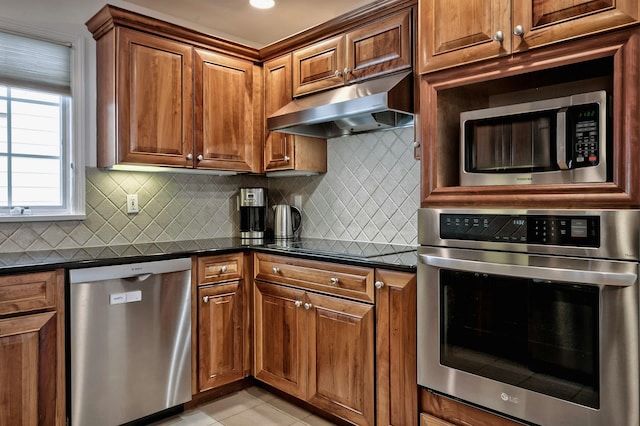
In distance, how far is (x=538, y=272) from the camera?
1.54 meters

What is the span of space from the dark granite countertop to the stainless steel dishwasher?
0.17ft

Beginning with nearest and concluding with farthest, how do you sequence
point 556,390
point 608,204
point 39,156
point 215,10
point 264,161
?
point 608,204, point 556,390, point 39,156, point 215,10, point 264,161

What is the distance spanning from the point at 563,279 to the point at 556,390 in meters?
0.40

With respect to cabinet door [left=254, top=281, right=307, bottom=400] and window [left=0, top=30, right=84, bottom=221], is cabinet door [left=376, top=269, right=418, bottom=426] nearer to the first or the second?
cabinet door [left=254, top=281, right=307, bottom=400]

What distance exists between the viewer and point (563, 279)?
149cm

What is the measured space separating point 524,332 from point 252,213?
2120 millimetres

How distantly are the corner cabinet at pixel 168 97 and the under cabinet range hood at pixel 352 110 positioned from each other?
0.39 meters

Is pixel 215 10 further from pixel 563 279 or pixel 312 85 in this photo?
pixel 563 279

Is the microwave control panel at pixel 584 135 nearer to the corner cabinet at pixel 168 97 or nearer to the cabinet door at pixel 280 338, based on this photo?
the cabinet door at pixel 280 338

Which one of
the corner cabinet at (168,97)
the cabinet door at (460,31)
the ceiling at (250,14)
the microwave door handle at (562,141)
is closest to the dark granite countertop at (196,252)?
the corner cabinet at (168,97)

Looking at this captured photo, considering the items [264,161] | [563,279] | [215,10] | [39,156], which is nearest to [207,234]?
[264,161]

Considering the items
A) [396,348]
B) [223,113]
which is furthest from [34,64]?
[396,348]

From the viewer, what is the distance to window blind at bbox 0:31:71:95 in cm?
242

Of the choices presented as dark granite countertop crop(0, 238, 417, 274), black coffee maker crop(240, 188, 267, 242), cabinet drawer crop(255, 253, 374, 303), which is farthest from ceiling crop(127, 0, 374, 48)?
cabinet drawer crop(255, 253, 374, 303)
